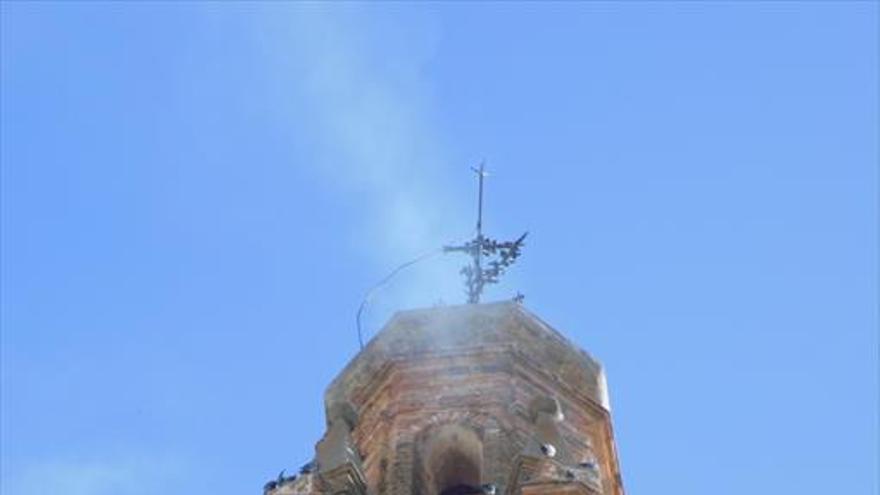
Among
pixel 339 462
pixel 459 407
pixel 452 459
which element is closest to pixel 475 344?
pixel 459 407

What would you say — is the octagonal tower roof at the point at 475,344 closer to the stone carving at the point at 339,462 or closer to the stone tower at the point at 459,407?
the stone tower at the point at 459,407

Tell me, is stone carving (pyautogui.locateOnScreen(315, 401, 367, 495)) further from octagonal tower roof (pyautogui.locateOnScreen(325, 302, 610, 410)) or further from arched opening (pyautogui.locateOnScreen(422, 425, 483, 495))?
octagonal tower roof (pyautogui.locateOnScreen(325, 302, 610, 410))

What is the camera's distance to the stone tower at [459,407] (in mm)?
12164

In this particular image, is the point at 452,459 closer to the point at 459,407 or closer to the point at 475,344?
the point at 459,407

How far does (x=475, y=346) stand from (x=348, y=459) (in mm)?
1761

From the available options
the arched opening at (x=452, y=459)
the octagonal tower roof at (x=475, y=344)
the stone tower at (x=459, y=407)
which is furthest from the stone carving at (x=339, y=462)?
the octagonal tower roof at (x=475, y=344)

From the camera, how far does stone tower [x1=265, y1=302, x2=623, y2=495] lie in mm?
12164

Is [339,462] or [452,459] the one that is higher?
[452,459]

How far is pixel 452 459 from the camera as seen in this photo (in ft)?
41.5

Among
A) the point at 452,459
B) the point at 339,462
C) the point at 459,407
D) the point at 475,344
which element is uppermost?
the point at 475,344

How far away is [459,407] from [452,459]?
0.44 meters

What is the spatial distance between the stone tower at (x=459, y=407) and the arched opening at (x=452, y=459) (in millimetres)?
10

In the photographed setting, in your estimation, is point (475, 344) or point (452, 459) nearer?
point (452, 459)

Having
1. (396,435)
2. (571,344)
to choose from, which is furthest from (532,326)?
(396,435)
